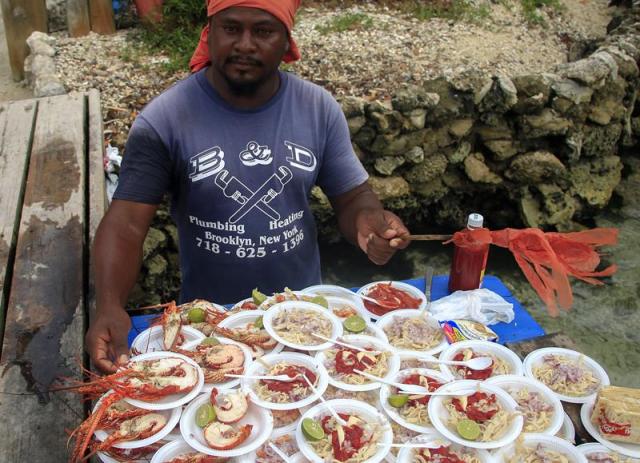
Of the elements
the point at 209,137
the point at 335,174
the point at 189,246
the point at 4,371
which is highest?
the point at 209,137

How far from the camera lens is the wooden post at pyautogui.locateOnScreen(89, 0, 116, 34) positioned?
668 cm

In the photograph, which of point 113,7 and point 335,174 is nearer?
point 335,174

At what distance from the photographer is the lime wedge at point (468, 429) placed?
1.97m

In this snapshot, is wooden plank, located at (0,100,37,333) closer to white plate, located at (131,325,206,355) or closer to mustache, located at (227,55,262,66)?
white plate, located at (131,325,206,355)

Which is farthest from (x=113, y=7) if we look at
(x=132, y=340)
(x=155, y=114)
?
(x=132, y=340)

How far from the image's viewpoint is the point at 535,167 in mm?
6793

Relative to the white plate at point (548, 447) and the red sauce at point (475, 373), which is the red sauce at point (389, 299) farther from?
the white plate at point (548, 447)

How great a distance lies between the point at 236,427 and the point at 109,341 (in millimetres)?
594

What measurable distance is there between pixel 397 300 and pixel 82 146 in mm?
2526

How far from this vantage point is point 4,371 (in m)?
2.38

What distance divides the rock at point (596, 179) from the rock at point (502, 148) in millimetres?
853

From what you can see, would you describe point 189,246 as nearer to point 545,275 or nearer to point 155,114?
point 155,114

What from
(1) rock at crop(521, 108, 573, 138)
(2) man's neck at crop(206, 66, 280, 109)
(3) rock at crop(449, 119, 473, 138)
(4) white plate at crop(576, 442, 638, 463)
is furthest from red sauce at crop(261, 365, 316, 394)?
(1) rock at crop(521, 108, 573, 138)

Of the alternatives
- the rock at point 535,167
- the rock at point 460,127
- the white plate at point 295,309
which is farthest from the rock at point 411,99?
the white plate at point 295,309
